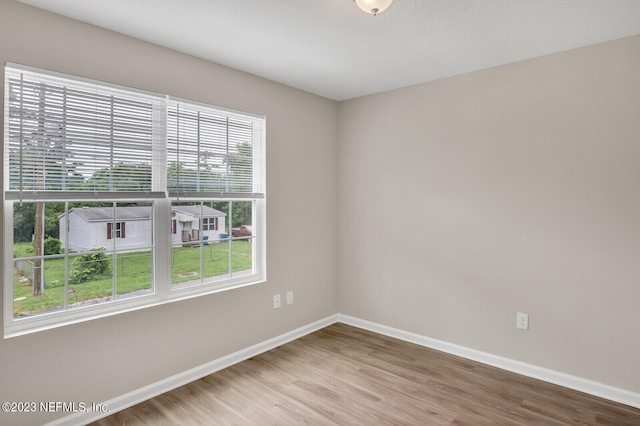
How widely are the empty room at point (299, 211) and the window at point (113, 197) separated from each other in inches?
0.5

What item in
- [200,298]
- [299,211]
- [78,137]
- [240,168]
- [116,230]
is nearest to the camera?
[78,137]

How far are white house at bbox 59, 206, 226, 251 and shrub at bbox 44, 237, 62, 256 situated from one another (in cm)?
3

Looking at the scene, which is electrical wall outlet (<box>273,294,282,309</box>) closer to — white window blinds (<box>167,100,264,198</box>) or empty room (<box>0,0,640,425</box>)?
empty room (<box>0,0,640,425</box>)

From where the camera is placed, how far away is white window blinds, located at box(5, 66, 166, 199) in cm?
206

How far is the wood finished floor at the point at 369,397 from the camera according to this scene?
2.31 meters

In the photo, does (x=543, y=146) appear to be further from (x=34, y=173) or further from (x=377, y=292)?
(x=34, y=173)

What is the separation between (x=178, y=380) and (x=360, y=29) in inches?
113

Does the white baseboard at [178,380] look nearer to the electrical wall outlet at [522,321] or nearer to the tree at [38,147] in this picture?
the tree at [38,147]

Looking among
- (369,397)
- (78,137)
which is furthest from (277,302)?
(78,137)

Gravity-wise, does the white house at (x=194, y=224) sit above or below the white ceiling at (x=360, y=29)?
below

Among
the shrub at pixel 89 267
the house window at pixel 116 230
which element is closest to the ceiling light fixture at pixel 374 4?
the house window at pixel 116 230

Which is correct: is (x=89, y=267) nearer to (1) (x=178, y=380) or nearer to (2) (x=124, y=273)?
(2) (x=124, y=273)

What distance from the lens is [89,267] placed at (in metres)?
2.36

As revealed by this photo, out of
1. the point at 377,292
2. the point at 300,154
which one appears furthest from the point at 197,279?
the point at 377,292
